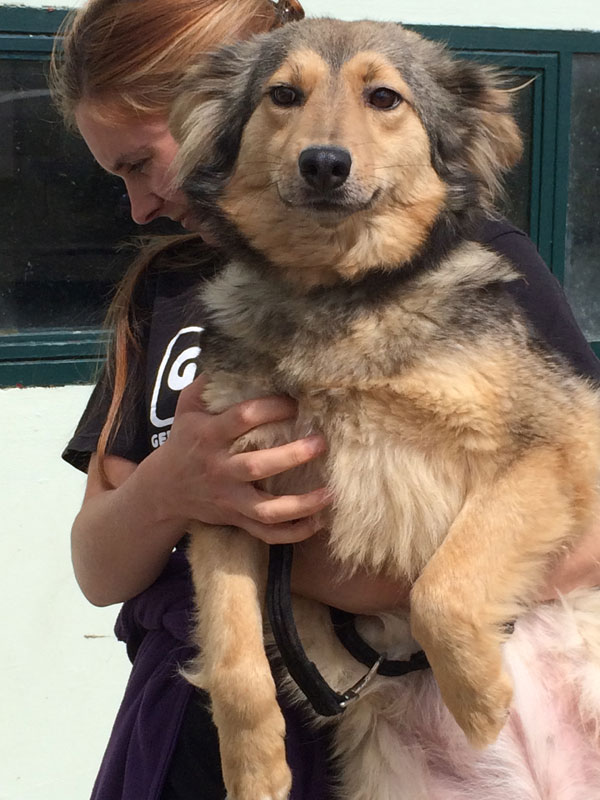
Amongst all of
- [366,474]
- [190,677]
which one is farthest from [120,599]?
[366,474]

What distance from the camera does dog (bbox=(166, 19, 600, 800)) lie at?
167 cm

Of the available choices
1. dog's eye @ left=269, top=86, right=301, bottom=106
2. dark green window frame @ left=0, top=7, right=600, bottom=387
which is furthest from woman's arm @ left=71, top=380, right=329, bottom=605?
dark green window frame @ left=0, top=7, right=600, bottom=387

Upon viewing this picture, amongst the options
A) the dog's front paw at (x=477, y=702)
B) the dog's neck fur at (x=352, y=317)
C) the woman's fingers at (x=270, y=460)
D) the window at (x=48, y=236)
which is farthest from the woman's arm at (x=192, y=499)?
the window at (x=48, y=236)

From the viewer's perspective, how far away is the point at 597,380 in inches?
77.3

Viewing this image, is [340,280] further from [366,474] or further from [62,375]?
[62,375]

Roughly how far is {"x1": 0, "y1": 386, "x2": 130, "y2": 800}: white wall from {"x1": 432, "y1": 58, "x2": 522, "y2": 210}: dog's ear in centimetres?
183

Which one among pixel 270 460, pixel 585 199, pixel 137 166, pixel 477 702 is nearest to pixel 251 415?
pixel 270 460

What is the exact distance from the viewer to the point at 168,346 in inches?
85.7

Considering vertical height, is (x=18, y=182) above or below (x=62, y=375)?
above

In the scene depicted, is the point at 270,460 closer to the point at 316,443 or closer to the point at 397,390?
the point at 316,443

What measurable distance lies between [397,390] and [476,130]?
0.65 metres

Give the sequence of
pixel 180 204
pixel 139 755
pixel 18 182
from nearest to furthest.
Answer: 1. pixel 139 755
2. pixel 180 204
3. pixel 18 182

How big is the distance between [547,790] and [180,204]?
1.50 meters

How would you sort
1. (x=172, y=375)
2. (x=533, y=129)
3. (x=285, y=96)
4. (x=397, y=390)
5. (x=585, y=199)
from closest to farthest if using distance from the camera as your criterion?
1. (x=397, y=390)
2. (x=285, y=96)
3. (x=172, y=375)
4. (x=533, y=129)
5. (x=585, y=199)
